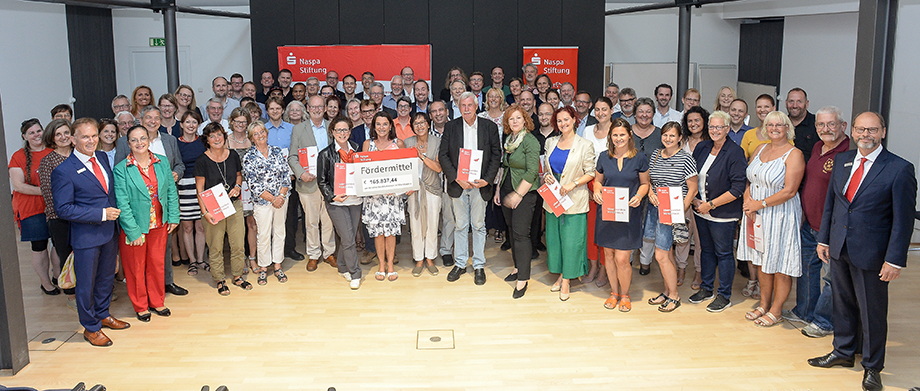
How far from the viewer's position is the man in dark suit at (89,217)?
4.44m

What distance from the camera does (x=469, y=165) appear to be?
18.6 ft

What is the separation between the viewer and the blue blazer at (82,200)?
442 centimetres

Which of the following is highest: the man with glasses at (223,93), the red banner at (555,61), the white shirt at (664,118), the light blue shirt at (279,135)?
the red banner at (555,61)

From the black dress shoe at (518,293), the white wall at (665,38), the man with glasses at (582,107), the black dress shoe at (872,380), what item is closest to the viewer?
the black dress shoe at (872,380)

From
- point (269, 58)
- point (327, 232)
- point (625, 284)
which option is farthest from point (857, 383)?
point (269, 58)

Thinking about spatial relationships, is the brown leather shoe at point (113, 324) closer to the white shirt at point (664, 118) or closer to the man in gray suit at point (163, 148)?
the man in gray suit at point (163, 148)

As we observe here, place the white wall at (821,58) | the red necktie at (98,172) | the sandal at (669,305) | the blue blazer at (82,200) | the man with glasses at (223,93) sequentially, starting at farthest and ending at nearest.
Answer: the white wall at (821,58) → the man with glasses at (223,93) → the sandal at (669,305) → the red necktie at (98,172) → the blue blazer at (82,200)

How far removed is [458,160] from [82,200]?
2.92 metres

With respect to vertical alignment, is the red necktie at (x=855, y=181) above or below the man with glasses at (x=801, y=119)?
below

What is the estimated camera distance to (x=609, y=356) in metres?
4.50

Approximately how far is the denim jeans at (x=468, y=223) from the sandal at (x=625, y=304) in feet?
4.55

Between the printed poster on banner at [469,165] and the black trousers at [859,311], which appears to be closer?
the black trousers at [859,311]

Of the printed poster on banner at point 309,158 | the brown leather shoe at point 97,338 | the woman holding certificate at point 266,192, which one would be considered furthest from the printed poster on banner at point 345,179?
the brown leather shoe at point 97,338

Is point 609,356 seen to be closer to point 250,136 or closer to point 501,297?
point 501,297
